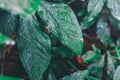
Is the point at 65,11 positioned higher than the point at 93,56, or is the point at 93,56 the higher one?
the point at 65,11

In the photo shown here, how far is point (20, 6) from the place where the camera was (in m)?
0.30

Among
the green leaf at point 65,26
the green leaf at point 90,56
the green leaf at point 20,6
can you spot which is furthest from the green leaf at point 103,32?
the green leaf at point 20,6

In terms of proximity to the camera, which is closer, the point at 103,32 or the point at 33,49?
the point at 33,49

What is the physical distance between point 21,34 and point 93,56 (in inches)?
15.7

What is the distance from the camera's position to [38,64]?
630 millimetres

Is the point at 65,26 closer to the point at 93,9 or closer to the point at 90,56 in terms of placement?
the point at 93,9

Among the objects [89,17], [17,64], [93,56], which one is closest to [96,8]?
[89,17]

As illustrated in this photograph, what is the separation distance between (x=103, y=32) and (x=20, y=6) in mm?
734

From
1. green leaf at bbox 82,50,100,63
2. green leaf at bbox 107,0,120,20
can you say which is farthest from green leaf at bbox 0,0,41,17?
green leaf at bbox 82,50,100,63

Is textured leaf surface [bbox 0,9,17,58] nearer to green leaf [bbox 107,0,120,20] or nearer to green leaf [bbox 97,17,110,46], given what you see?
green leaf [bbox 107,0,120,20]

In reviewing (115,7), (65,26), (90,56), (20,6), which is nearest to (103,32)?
(90,56)

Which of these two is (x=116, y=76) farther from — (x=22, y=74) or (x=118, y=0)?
(x=22, y=74)

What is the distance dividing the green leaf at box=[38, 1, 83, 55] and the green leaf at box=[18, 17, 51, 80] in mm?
37

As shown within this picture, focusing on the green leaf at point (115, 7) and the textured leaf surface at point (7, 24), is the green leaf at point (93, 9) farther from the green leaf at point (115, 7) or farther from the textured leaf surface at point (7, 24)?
the textured leaf surface at point (7, 24)
